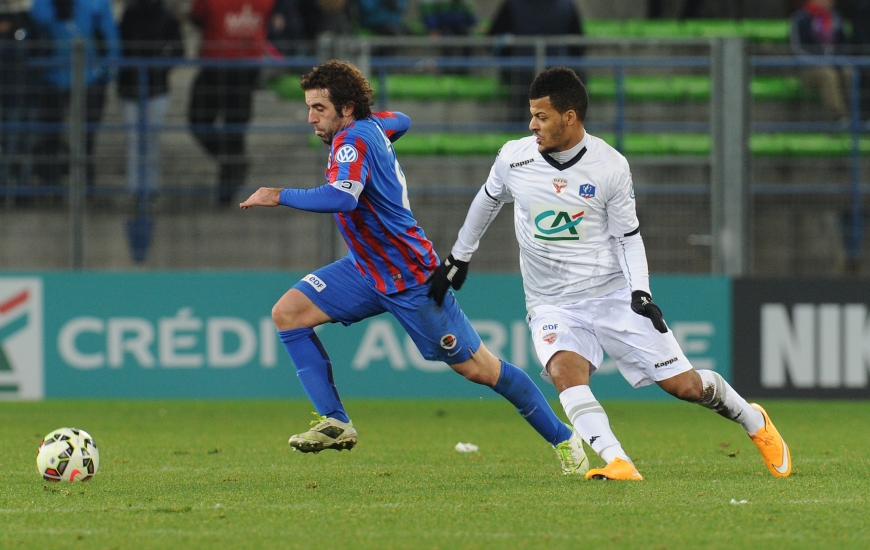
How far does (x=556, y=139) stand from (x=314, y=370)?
185 centimetres

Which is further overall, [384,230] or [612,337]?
[384,230]

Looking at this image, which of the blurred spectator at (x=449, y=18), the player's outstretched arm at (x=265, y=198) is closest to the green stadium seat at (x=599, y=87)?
the blurred spectator at (x=449, y=18)

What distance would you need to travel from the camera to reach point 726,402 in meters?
6.98

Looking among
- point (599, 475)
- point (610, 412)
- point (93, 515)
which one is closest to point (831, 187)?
point (610, 412)

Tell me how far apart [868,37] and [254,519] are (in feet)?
36.5

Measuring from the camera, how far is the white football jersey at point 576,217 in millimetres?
6852

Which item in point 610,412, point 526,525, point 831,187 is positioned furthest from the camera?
point 831,187

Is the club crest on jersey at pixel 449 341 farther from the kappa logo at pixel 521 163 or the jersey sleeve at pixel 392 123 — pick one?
the jersey sleeve at pixel 392 123

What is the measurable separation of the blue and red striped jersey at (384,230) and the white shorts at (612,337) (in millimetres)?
846

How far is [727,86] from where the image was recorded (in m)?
12.5

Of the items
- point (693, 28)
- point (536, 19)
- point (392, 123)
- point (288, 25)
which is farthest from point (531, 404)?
point (693, 28)

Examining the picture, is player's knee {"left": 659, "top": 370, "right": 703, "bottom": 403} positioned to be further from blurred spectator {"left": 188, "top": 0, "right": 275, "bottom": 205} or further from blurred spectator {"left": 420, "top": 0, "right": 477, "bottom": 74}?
blurred spectator {"left": 420, "top": 0, "right": 477, "bottom": 74}

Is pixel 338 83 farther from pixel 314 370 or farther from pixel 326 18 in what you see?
pixel 326 18

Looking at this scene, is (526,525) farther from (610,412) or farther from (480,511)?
(610,412)
